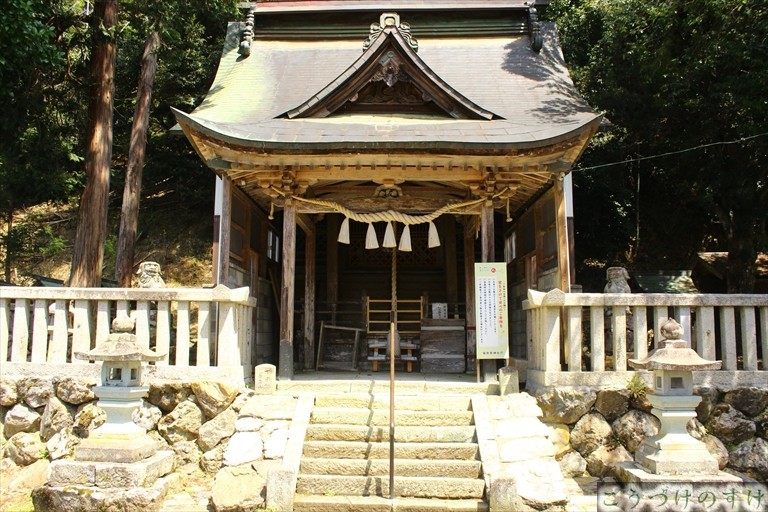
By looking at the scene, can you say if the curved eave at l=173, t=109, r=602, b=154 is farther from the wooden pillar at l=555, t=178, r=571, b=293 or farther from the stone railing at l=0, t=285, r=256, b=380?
the stone railing at l=0, t=285, r=256, b=380

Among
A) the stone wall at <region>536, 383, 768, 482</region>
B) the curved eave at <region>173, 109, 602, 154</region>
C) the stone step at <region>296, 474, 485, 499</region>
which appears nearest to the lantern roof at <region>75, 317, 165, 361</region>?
the stone step at <region>296, 474, 485, 499</region>

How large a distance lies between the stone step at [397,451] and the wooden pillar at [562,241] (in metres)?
3.34

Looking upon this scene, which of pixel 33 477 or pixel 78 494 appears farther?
pixel 33 477

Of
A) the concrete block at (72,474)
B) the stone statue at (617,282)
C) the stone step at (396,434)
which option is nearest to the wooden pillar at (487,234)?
the stone statue at (617,282)

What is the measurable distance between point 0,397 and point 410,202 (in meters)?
6.91

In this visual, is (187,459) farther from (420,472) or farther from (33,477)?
(420,472)

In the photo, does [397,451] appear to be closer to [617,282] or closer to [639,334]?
[639,334]

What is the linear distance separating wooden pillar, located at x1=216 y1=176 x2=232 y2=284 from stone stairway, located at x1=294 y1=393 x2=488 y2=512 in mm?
2779

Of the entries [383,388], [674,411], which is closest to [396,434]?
[383,388]

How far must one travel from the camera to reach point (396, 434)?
752 cm

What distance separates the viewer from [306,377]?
10.7 meters

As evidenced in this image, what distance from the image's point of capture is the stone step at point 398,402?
8133 mm

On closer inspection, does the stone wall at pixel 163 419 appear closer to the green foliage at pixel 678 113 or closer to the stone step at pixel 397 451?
the stone step at pixel 397 451

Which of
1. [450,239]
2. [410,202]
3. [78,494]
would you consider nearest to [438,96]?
[410,202]
